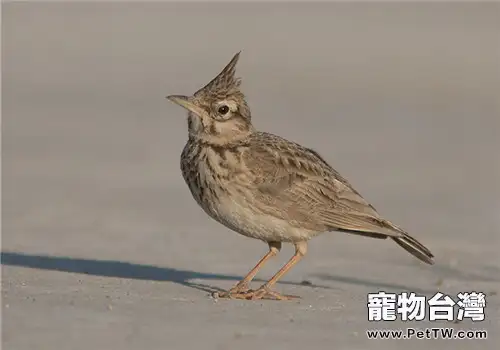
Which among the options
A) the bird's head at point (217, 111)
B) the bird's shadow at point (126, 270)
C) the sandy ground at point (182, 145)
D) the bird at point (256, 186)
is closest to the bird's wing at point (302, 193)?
the bird at point (256, 186)

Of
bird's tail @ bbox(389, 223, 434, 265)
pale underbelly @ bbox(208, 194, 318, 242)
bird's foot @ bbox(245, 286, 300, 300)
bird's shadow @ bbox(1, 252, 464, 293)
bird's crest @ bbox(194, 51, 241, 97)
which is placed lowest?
bird's foot @ bbox(245, 286, 300, 300)

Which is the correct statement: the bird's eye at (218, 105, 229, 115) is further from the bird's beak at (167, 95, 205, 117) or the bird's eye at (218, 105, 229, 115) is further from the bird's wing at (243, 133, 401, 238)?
the bird's wing at (243, 133, 401, 238)

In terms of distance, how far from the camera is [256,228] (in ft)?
31.3

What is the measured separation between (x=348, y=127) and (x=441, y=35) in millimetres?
16282

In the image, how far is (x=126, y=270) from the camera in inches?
425

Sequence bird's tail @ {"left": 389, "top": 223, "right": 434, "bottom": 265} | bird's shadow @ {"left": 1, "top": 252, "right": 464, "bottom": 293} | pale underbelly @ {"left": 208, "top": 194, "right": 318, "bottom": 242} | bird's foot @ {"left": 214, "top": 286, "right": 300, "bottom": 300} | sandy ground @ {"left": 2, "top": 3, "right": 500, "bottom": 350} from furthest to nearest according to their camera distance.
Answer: bird's shadow @ {"left": 1, "top": 252, "right": 464, "bottom": 293} → bird's tail @ {"left": 389, "top": 223, "right": 434, "bottom": 265} → pale underbelly @ {"left": 208, "top": 194, "right": 318, "bottom": 242} → bird's foot @ {"left": 214, "top": 286, "right": 300, "bottom": 300} → sandy ground @ {"left": 2, "top": 3, "right": 500, "bottom": 350}

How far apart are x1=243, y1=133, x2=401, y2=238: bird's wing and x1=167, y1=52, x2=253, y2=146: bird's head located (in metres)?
0.24

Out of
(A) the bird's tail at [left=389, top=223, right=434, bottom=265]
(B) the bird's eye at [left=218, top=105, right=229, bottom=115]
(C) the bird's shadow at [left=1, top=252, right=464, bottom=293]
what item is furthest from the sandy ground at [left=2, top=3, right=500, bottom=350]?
(B) the bird's eye at [left=218, top=105, right=229, bottom=115]

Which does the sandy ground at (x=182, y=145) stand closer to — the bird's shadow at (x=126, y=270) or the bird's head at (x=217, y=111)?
the bird's shadow at (x=126, y=270)

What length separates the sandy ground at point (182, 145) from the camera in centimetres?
839

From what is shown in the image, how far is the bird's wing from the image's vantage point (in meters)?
9.73

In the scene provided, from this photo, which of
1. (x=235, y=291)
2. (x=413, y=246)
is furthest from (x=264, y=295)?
(x=413, y=246)

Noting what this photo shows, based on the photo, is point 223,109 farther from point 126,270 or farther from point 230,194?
point 126,270

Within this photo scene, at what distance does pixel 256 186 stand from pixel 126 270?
1755 millimetres
